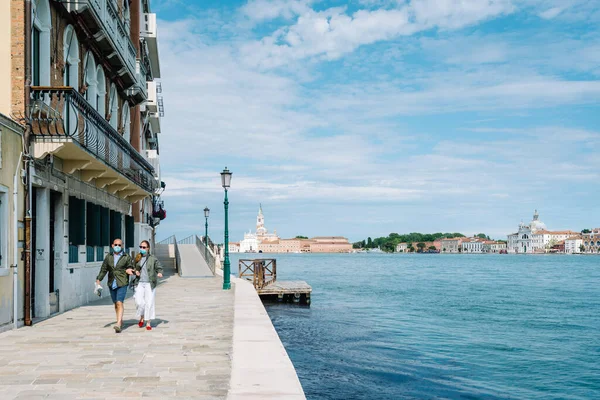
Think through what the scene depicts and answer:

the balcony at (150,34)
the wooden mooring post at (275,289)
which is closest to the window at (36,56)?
the balcony at (150,34)

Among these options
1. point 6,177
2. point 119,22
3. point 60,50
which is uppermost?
point 119,22

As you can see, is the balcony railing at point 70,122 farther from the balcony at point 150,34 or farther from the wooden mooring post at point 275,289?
the wooden mooring post at point 275,289

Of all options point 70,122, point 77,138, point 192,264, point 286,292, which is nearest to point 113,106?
point 70,122

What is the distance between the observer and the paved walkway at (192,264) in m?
35.8

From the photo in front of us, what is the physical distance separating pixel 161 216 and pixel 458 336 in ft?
82.4

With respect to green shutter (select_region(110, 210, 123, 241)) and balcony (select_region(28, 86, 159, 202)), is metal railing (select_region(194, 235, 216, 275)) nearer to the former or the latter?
green shutter (select_region(110, 210, 123, 241))

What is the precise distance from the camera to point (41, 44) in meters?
14.1

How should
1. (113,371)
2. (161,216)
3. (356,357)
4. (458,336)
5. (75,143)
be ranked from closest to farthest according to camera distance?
(113,371) → (75,143) → (356,357) → (458,336) → (161,216)

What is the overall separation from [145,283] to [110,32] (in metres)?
9.16

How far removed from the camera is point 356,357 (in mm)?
18625

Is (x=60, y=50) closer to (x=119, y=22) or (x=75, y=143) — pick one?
(x=75, y=143)

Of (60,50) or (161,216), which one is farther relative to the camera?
(161,216)

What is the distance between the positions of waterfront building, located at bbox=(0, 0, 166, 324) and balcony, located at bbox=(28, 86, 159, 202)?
0.07 ft

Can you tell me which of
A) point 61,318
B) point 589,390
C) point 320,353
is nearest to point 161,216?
point 320,353
